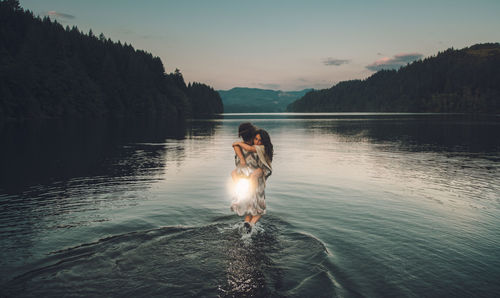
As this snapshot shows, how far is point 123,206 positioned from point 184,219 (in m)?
2.69

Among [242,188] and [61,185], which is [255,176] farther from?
[61,185]

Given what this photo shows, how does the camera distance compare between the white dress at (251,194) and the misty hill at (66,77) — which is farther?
A: the misty hill at (66,77)

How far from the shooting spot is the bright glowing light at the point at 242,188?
7852 mm

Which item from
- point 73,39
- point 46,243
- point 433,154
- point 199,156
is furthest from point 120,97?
point 46,243

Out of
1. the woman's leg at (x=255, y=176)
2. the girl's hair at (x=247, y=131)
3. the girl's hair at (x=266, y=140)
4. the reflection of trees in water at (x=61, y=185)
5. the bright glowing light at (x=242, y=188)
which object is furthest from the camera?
the reflection of trees in water at (x=61, y=185)

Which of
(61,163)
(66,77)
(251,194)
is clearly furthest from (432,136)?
(66,77)

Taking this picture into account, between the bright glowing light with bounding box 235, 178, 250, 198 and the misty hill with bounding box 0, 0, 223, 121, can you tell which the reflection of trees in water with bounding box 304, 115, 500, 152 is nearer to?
the bright glowing light with bounding box 235, 178, 250, 198

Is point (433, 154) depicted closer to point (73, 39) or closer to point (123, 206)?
point (123, 206)

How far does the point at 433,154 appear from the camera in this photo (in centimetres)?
2464

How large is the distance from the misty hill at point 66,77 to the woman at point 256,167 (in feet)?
231

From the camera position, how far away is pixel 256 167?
780 centimetres

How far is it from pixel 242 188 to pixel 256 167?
63cm

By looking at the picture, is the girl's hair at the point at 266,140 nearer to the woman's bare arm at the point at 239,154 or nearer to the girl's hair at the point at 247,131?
the girl's hair at the point at 247,131

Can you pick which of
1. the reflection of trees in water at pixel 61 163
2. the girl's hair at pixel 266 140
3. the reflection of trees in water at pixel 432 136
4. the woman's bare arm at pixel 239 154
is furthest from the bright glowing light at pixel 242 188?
the reflection of trees in water at pixel 432 136
